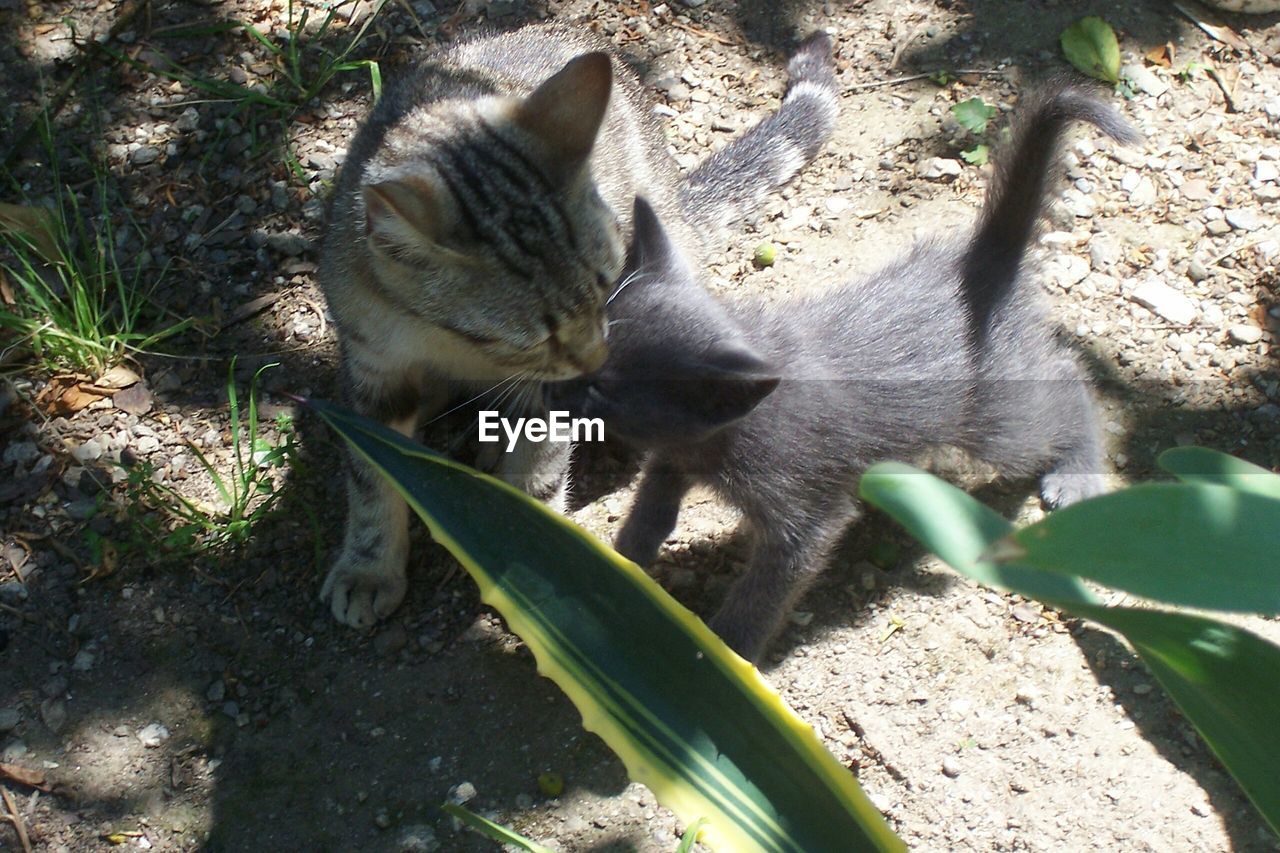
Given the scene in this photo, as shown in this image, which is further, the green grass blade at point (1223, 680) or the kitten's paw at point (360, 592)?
the kitten's paw at point (360, 592)

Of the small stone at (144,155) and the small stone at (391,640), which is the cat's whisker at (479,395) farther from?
the small stone at (144,155)

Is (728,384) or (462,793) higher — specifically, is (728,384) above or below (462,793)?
above

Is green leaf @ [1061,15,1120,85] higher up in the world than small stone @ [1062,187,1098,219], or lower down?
higher up

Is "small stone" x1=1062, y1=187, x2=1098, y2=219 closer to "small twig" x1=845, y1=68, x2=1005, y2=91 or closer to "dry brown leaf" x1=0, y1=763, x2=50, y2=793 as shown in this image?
"small twig" x1=845, y1=68, x2=1005, y2=91

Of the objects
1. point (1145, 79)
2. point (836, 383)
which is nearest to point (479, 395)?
point (836, 383)

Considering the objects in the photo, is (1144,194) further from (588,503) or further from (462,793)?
(462,793)

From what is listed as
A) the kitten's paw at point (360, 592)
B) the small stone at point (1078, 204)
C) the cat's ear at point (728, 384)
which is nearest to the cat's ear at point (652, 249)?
the cat's ear at point (728, 384)

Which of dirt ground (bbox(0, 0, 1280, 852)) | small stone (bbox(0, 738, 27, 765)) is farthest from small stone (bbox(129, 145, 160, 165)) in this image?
small stone (bbox(0, 738, 27, 765))
